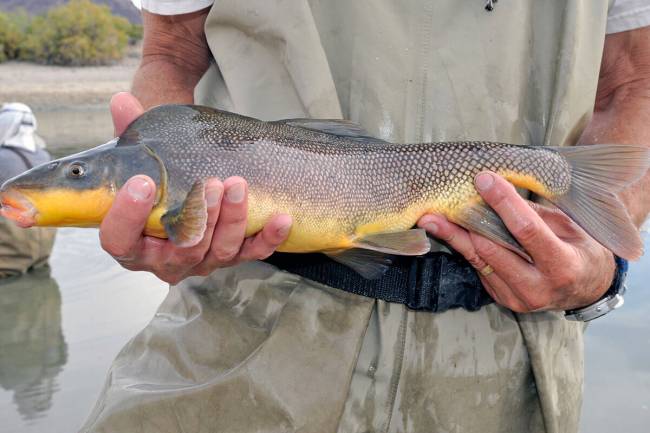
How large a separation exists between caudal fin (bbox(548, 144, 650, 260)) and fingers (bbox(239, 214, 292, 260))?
83 centimetres

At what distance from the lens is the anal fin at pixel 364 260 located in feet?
6.68

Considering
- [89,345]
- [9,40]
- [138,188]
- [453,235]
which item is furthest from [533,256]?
[9,40]

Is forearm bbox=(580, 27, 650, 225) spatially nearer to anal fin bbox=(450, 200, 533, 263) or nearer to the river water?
anal fin bbox=(450, 200, 533, 263)

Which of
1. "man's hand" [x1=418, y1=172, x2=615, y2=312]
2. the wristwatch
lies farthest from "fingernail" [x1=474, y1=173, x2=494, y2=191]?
the wristwatch

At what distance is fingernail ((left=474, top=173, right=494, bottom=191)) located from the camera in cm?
194

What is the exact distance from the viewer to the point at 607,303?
2143 mm

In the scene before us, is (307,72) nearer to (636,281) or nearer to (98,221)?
(98,221)

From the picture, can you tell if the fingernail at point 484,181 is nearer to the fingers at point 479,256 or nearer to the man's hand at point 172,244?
the fingers at point 479,256

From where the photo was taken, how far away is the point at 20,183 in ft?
6.26

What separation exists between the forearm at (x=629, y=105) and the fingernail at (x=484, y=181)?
58 cm

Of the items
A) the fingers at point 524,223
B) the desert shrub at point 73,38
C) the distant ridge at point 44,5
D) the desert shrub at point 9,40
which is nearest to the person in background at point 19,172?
the fingers at point 524,223

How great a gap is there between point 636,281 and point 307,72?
4.86 meters

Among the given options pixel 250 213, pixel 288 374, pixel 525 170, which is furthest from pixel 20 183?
pixel 525 170

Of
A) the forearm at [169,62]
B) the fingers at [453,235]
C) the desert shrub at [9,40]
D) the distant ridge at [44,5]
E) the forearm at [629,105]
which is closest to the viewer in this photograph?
the fingers at [453,235]
